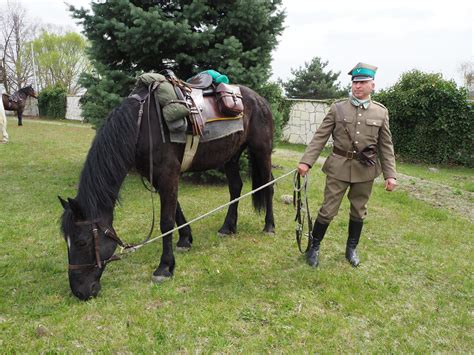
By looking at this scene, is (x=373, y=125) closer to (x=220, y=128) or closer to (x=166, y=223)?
(x=220, y=128)

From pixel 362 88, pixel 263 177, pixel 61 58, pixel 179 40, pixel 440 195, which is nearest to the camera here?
pixel 362 88

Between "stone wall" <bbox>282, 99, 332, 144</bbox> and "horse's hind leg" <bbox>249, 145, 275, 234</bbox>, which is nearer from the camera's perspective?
"horse's hind leg" <bbox>249, 145, 275, 234</bbox>

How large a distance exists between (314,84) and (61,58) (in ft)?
82.4

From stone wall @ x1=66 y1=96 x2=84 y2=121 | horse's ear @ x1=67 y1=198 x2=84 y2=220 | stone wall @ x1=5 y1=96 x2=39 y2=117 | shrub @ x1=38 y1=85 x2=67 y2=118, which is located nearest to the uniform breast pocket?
horse's ear @ x1=67 y1=198 x2=84 y2=220

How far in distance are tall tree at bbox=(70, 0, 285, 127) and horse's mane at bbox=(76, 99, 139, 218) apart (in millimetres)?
2889

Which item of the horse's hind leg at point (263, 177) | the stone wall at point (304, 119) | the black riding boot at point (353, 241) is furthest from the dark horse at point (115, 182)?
the stone wall at point (304, 119)

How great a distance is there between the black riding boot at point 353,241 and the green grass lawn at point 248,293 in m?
0.09

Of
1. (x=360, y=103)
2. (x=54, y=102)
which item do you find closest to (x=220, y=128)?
(x=360, y=103)

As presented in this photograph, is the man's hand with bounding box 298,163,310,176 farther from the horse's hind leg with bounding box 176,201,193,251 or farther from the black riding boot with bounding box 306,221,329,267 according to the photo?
the horse's hind leg with bounding box 176,201,193,251

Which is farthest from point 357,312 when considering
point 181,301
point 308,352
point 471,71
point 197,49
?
point 471,71

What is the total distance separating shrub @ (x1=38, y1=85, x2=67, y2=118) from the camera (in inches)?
946

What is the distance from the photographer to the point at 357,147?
3.07 meters

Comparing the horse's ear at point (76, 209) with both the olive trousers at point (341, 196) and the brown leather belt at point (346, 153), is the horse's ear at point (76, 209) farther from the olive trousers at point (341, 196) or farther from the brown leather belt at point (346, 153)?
the brown leather belt at point (346, 153)

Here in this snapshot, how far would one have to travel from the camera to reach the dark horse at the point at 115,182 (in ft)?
8.23
